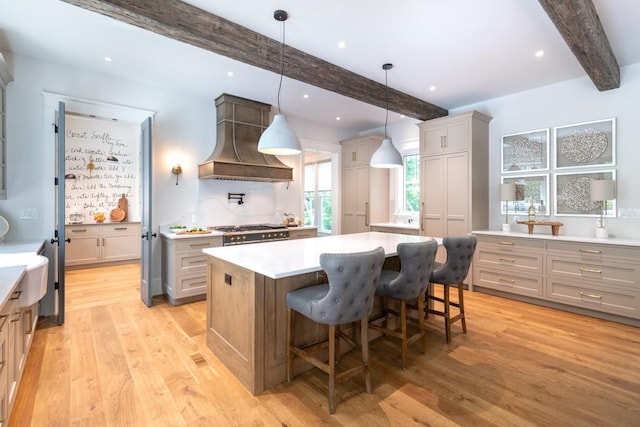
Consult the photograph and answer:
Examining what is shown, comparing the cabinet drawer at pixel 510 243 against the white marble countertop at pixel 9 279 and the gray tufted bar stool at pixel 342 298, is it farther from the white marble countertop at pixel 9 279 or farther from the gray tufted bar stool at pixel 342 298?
the white marble countertop at pixel 9 279

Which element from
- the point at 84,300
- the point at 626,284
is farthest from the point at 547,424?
the point at 84,300

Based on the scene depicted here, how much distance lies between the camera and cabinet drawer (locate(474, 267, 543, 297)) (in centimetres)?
378

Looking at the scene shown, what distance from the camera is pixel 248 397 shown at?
2031 millimetres

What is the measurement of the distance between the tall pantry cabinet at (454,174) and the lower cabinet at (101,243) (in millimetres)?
5509

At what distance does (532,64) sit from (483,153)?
4.43 ft

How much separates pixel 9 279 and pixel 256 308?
141 centimetres

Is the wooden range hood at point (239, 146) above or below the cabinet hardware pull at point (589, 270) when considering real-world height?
above

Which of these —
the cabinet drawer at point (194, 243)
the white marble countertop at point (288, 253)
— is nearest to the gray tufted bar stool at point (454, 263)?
the white marble countertop at point (288, 253)

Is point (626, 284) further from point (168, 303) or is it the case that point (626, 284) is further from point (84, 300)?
point (84, 300)

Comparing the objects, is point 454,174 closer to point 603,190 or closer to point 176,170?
point 603,190

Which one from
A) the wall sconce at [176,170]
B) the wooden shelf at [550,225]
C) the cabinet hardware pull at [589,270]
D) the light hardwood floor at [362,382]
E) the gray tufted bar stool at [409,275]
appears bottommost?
the light hardwood floor at [362,382]

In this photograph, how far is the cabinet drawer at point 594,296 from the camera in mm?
3170

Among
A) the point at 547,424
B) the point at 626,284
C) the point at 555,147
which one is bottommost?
the point at 547,424

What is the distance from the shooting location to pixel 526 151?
425cm
